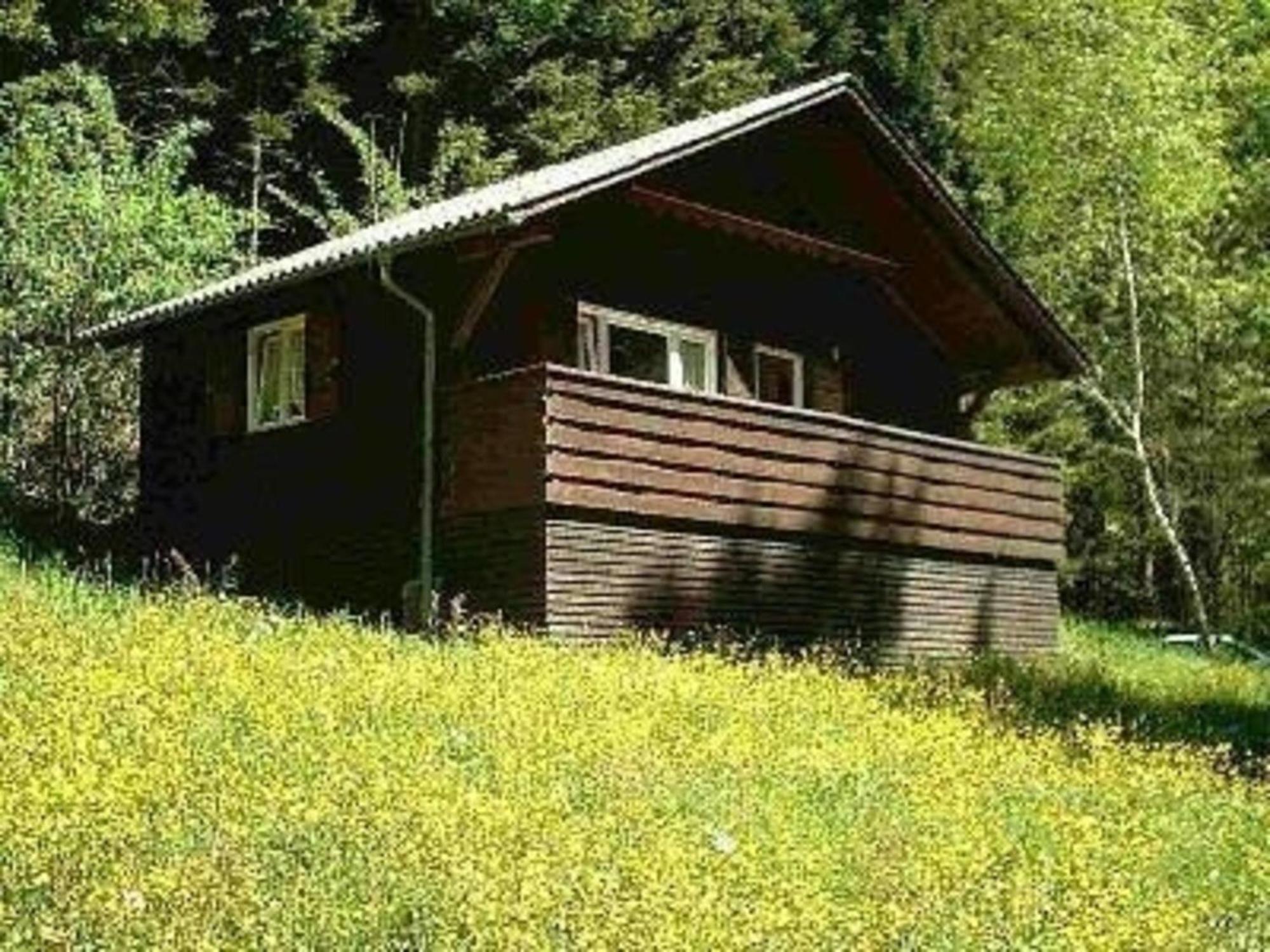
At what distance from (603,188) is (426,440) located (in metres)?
2.87

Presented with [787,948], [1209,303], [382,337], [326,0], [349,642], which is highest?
[326,0]

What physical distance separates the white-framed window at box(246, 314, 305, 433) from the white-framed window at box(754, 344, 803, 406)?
16.2ft

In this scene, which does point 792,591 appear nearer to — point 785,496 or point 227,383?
point 785,496

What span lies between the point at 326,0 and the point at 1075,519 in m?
16.2

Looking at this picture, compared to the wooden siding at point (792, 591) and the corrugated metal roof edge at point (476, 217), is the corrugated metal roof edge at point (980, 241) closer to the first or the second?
the corrugated metal roof edge at point (476, 217)

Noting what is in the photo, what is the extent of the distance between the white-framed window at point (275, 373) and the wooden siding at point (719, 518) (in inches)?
129

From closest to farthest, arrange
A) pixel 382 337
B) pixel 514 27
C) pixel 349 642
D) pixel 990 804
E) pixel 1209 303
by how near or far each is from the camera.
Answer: pixel 990 804
pixel 349 642
pixel 382 337
pixel 1209 303
pixel 514 27

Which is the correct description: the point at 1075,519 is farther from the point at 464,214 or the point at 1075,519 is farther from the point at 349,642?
Result: the point at 349,642

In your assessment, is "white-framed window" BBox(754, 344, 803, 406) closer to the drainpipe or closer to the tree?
the drainpipe

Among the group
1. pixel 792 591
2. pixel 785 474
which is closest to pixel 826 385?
pixel 785 474

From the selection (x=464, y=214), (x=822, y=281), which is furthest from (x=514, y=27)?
(x=464, y=214)

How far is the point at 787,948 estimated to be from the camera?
6.87 meters

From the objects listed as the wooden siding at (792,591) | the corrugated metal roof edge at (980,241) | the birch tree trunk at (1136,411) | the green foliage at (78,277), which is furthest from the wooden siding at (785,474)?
the green foliage at (78,277)

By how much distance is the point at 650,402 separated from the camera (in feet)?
58.4
